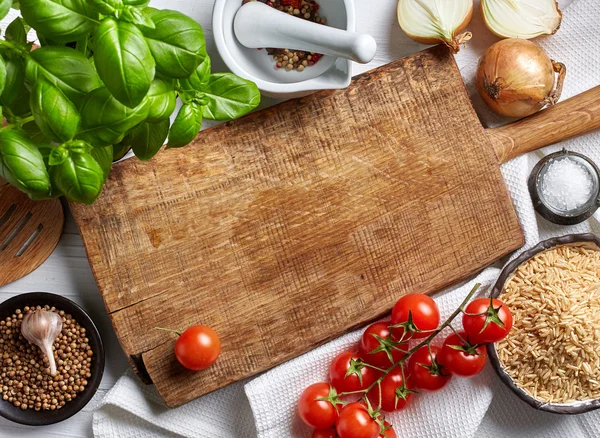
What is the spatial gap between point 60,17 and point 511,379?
1.02 m

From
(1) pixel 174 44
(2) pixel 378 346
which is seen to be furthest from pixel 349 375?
(1) pixel 174 44

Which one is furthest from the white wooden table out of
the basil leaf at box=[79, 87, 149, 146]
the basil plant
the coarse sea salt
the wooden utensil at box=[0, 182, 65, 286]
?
the basil leaf at box=[79, 87, 149, 146]

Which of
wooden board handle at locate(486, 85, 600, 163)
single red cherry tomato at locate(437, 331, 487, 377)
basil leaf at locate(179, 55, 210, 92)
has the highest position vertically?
basil leaf at locate(179, 55, 210, 92)

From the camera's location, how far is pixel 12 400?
1.36 meters

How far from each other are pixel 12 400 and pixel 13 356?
0.29 ft

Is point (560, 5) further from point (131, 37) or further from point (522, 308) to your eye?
point (131, 37)

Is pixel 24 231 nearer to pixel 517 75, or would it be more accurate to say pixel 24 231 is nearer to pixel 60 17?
pixel 60 17

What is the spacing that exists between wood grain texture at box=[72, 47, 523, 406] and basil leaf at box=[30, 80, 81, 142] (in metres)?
0.43

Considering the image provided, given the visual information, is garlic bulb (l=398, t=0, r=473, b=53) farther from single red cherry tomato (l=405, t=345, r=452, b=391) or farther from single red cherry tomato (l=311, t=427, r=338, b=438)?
single red cherry tomato (l=311, t=427, r=338, b=438)

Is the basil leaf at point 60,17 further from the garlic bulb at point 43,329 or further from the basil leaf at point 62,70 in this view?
the garlic bulb at point 43,329

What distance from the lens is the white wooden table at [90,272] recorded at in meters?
1.40

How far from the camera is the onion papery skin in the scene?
1.31 meters

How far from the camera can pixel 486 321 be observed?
1.22 meters

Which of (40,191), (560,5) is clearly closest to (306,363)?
(40,191)
